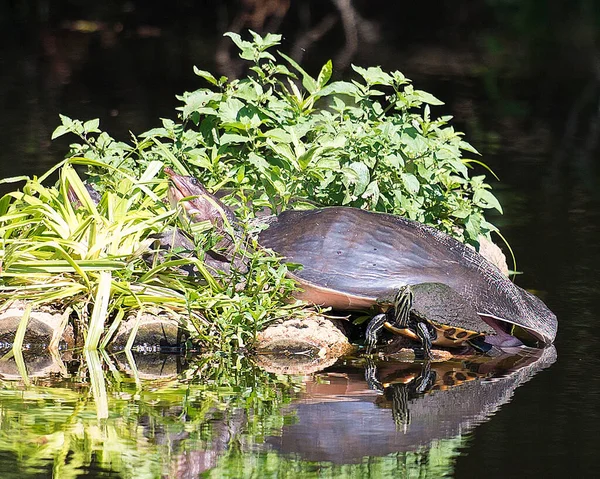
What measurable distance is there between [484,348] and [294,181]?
120 centimetres

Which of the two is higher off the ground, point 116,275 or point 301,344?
point 116,275

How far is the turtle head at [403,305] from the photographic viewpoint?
4.80 metres

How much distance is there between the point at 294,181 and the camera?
18.3 ft

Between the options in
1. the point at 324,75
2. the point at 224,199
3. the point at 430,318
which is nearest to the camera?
the point at 430,318

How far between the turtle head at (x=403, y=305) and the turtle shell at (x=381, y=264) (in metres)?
0.09

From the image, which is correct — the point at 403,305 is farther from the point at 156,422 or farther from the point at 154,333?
the point at 156,422

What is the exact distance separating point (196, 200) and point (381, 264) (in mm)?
915

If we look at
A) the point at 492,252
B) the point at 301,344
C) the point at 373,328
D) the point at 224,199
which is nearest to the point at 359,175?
the point at 224,199

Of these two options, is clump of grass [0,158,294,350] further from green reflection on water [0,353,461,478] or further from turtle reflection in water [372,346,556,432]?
turtle reflection in water [372,346,556,432]

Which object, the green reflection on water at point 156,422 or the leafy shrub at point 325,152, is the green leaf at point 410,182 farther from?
the green reflection on water at point 156,422

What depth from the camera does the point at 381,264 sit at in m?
5.07

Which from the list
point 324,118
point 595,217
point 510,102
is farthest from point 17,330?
point 510,102

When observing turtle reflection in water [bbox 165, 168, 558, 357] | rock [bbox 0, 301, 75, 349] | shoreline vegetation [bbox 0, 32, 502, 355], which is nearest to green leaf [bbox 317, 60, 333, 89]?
shoreline vegetation [bbox 0, 32, 502, 355]

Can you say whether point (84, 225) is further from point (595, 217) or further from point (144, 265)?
point (595, 217)
